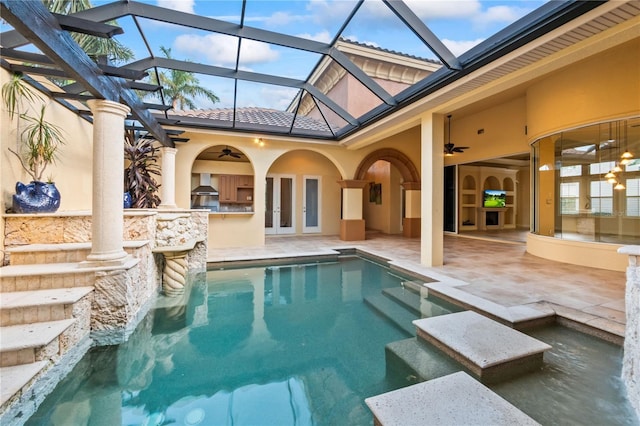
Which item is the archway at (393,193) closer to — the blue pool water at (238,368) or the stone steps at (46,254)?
the blue pool water at (238,368)

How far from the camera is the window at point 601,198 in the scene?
6625mm

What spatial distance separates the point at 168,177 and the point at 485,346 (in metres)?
7.41

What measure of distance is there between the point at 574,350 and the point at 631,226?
590cm

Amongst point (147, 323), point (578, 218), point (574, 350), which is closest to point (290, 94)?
point (147, 323)

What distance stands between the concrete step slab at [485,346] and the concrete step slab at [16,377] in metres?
3.45

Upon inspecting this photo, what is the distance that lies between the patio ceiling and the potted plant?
0.27m

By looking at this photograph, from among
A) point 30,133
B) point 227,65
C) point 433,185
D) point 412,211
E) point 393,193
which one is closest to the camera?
point 30,133

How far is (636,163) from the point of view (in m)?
6.42

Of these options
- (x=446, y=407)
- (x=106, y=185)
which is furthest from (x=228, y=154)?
(x=446, y=407)

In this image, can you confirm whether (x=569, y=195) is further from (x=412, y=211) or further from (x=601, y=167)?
(x=412, y=211)

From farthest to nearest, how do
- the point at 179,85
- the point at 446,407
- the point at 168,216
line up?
the point at 179,85
the point at 168,216
the point at 446,407

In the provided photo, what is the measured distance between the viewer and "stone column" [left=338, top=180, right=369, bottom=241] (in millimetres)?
9586

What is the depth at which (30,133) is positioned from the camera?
4047 millimetres

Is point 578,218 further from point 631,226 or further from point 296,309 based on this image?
point 296,309
